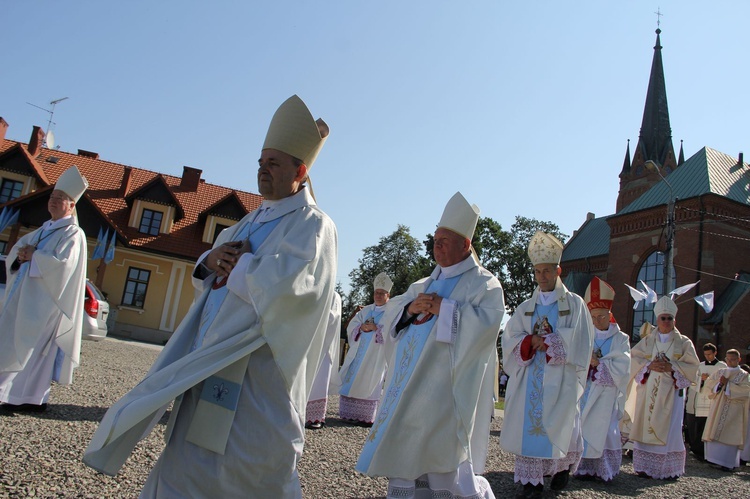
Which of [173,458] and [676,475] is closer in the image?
[173,458]

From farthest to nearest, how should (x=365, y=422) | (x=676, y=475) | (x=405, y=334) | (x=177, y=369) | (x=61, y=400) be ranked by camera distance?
(x=365, y=422)
(x=676, y=475)
(x=61, y=400)
(x=405, y=334)
(x=177, y=369)

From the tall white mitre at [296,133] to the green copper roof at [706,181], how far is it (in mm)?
34421

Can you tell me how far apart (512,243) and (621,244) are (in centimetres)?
1661

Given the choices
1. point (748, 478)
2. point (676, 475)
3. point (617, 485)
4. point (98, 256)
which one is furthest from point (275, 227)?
point (98, 256)

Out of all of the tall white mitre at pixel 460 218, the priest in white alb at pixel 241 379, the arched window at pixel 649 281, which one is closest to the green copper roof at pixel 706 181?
the arched window at pixel 649 281

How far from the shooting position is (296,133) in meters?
3.61

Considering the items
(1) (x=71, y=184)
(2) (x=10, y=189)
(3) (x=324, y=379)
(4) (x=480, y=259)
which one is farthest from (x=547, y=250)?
(4) (x=480, y=259)

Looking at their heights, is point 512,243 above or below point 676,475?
above

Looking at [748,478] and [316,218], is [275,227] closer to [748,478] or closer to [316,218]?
[316,218]

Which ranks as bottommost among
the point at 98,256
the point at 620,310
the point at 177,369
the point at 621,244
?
the point at 177,369

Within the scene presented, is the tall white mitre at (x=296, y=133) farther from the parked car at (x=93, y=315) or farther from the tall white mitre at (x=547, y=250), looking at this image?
the parked car at (x=93, y=315)

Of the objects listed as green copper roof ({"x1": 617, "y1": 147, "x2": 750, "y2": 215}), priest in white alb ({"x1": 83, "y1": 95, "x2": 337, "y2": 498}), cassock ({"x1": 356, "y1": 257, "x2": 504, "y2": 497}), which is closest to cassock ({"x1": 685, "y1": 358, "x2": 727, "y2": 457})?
cassock ({"x1": 356, "y1": 257, "x2": 504, "y2": 497})

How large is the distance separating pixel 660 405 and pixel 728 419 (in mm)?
3895

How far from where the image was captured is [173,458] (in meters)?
2.97
